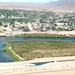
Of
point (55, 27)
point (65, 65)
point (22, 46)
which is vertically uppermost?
point (65, 65)

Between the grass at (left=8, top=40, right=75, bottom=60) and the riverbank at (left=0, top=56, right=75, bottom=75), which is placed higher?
the riverbank at (left=0, top=56, right=75, bottom=75)

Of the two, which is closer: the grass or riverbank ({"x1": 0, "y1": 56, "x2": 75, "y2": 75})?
riverbank ({"x1": 0, "y1": 56, "x2": 75, "y2": 75})

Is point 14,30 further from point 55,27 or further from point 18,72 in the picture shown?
point 18,72

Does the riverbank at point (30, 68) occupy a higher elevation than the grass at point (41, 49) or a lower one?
higher

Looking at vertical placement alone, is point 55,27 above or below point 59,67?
below

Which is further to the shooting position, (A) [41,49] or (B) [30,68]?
(A) [41,49]

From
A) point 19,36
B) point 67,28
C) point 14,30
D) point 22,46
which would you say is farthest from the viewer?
point 67,28

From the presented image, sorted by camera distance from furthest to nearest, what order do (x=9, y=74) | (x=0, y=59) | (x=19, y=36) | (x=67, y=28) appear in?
(x=67, y=28) → (x=19, y=36) → (x=0, y=59) → (x=9, y=74)

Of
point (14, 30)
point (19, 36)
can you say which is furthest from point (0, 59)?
point (14, 30)
